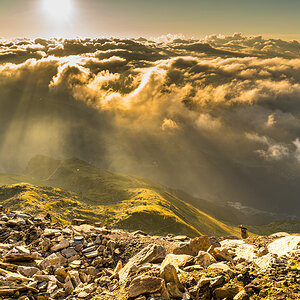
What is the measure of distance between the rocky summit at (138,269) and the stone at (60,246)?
128mm

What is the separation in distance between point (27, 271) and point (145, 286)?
14.3m

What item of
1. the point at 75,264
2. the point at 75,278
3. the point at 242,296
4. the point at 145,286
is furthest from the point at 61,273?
the point at 242,296

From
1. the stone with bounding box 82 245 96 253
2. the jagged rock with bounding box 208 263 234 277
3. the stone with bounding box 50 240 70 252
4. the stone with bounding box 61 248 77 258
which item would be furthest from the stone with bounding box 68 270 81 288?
the jagged rock with bounding box 208 263 234 277

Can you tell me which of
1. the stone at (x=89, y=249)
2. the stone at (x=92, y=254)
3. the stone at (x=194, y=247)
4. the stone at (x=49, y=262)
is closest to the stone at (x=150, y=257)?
the stone at (x=194, y=247)

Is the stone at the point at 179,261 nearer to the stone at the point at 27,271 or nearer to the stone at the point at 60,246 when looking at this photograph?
the stone at the point at 27,271

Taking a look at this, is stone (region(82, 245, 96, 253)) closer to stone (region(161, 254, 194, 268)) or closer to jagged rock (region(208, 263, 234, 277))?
stone (region(161, 254, 194, 268))

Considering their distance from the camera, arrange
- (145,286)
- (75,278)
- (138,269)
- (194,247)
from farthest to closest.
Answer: (194,247), (75,278), (138,269), (145,286)

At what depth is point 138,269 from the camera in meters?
19.8

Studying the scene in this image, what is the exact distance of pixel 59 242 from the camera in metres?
33.6

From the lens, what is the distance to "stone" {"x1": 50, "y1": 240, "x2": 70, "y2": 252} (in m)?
31.9

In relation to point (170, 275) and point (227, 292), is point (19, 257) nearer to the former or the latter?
point (170, 275)

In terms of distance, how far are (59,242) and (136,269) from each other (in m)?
18.1

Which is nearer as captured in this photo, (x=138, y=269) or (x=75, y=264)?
(x=138, y=269)

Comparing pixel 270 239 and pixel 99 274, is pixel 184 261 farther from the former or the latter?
pixel 270 239
